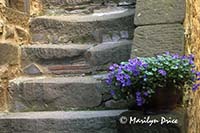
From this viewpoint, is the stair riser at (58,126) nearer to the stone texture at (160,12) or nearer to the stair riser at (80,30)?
the stone texture at (160,12)

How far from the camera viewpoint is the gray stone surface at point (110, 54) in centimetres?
300

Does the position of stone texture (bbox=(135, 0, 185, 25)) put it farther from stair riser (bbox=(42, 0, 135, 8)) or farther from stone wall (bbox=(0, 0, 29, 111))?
stair riser (bbox=(42, 0, 135, 8))

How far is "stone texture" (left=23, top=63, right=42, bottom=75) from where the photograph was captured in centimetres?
308

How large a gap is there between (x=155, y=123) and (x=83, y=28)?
5.00 feet

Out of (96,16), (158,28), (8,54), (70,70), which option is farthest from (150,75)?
(96,16)

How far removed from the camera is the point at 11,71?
2975 mm

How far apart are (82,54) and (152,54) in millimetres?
846

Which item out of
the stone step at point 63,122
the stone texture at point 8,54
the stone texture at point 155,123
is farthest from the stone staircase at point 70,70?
the stone texture at point 155,123

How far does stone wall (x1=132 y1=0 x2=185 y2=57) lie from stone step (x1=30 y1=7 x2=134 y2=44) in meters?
0.52

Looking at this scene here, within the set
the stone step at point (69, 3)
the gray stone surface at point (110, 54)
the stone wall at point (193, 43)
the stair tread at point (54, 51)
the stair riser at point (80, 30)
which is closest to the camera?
the stone wall at point (193, 43)

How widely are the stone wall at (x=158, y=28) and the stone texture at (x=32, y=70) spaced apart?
879 millimetres

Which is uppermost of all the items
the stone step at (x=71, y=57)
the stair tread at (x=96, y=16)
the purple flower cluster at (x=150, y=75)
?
the purple flower cluster at (x=150, y=75)

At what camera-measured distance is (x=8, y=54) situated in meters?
2.91

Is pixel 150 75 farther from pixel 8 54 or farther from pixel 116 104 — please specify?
pixel 8 54
